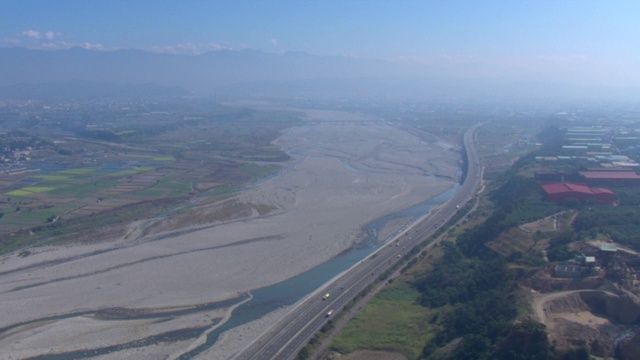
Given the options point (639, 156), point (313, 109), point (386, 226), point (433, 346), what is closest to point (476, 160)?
point (639, 156)

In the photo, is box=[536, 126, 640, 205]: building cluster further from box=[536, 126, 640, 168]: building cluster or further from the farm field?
the farm field

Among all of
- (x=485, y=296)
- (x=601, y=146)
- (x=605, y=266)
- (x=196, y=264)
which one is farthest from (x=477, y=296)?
(x=601, y=146)

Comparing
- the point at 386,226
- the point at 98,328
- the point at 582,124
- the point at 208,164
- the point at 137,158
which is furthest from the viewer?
the point at 582,124

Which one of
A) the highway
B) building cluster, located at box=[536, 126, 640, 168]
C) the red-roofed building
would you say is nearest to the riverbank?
the highway

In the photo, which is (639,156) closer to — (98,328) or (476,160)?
(476,160)

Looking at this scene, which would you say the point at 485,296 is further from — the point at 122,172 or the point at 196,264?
the point at 122,172

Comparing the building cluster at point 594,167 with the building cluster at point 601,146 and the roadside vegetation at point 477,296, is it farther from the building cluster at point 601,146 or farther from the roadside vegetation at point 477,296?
the roadside vegetation at point 477,296

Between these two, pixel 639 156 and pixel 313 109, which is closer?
pixel 639 156
